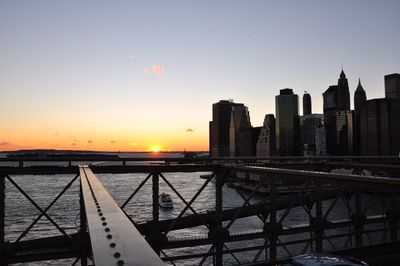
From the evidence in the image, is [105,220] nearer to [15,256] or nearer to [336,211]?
[15,256]

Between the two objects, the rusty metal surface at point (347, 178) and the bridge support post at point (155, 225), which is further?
the bridge support post at point (155, 225)

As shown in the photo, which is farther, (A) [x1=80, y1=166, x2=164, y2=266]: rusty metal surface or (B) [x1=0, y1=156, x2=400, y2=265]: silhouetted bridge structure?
(B) [x1=0, y1=156, x2=400, y2=265]: silhouetted bridge structure

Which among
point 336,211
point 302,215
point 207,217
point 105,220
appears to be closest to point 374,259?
point 105,220

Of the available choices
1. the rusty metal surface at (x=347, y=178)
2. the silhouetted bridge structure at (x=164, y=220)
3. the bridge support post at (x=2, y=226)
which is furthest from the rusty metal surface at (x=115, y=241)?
the bridge support post at (x=2, y=226)

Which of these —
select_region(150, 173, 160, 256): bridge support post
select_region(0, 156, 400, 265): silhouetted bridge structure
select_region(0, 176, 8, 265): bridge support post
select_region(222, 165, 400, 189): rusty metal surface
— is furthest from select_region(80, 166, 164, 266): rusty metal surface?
select_region(0, 176, 8, 265): bridge support post

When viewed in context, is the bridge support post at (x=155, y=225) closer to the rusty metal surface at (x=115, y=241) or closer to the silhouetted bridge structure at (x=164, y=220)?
the silhouetted bridge structure at (x=164, y=220)

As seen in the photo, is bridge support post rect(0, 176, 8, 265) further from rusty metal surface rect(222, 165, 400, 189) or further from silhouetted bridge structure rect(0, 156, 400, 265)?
rusty metal surface rect(222, 165, 400, 189)

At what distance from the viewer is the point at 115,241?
7.18 ft

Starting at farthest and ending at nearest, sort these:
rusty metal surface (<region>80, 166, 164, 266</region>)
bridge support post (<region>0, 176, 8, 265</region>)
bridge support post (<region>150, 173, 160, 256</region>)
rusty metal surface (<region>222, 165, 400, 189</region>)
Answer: bridge support post (<region>150, 173, 160, 256</region>)
bridge support post (<region>0, 176, 8, 265</region>)
rusty metal surface (<region>222, 165, 400, 189</region>)
rusty metal surface (<region>80, 166, 164, 266</region>)

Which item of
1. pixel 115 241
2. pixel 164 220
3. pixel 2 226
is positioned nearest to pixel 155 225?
pixel 164 220

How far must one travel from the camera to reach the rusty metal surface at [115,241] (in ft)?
6.02

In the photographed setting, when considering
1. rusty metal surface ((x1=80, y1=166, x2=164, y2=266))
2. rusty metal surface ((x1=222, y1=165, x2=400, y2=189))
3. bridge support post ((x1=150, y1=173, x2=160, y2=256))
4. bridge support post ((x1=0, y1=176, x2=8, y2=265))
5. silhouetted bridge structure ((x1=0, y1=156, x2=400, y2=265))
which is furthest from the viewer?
bridge support post ((x1=150, y1=173, x2=160, y2=256))

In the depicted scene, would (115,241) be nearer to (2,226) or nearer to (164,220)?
(2,226)

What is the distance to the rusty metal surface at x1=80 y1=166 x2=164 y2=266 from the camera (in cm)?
184
